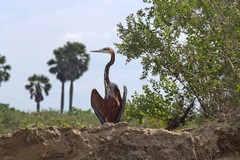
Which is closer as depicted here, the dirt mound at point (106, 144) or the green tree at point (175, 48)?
the dirt mound at point (106, 144)

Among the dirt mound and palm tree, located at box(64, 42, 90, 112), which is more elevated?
palm tree, located at box(64, 42, 90, 112)

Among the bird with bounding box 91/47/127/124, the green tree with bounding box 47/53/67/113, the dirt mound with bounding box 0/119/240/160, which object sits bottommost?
the dirt mound with bounding box 0/119/240/160

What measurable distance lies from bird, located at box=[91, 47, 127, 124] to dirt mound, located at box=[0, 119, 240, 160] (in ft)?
13.8

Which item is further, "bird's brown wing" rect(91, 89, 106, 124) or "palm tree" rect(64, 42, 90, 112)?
"palm tree" rect(64, 42, 90, 112)

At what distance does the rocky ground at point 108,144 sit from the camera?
9188mm

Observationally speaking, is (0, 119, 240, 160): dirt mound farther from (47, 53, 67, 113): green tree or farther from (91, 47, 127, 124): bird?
(47, 53, 67, 113): green tree

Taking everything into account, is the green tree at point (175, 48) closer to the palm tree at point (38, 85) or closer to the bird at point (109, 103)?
the bird at point (109, 103)

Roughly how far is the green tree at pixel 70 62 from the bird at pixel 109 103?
4997 cm

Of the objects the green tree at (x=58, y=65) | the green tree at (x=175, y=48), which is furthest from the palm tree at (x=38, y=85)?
the green tree at (x=175, y=48)

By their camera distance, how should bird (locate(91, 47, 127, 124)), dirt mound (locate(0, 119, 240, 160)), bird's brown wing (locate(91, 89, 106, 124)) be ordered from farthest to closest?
1. bird's brown wing (locate(91, 89, 106, 124))
2. bird (locate(91, 47, 127, 124))
3. dirt mound (locate(0, 119, 240, 160))

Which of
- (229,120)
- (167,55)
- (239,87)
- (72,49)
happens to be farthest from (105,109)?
(72,49)

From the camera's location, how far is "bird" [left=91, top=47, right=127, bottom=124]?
13875 millimetres

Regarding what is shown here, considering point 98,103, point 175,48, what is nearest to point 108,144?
point 98,103

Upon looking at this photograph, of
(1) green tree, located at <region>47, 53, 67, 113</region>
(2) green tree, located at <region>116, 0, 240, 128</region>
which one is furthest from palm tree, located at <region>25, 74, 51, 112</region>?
(2) green tree, located at <region>116, 0, 240, 128</region>
